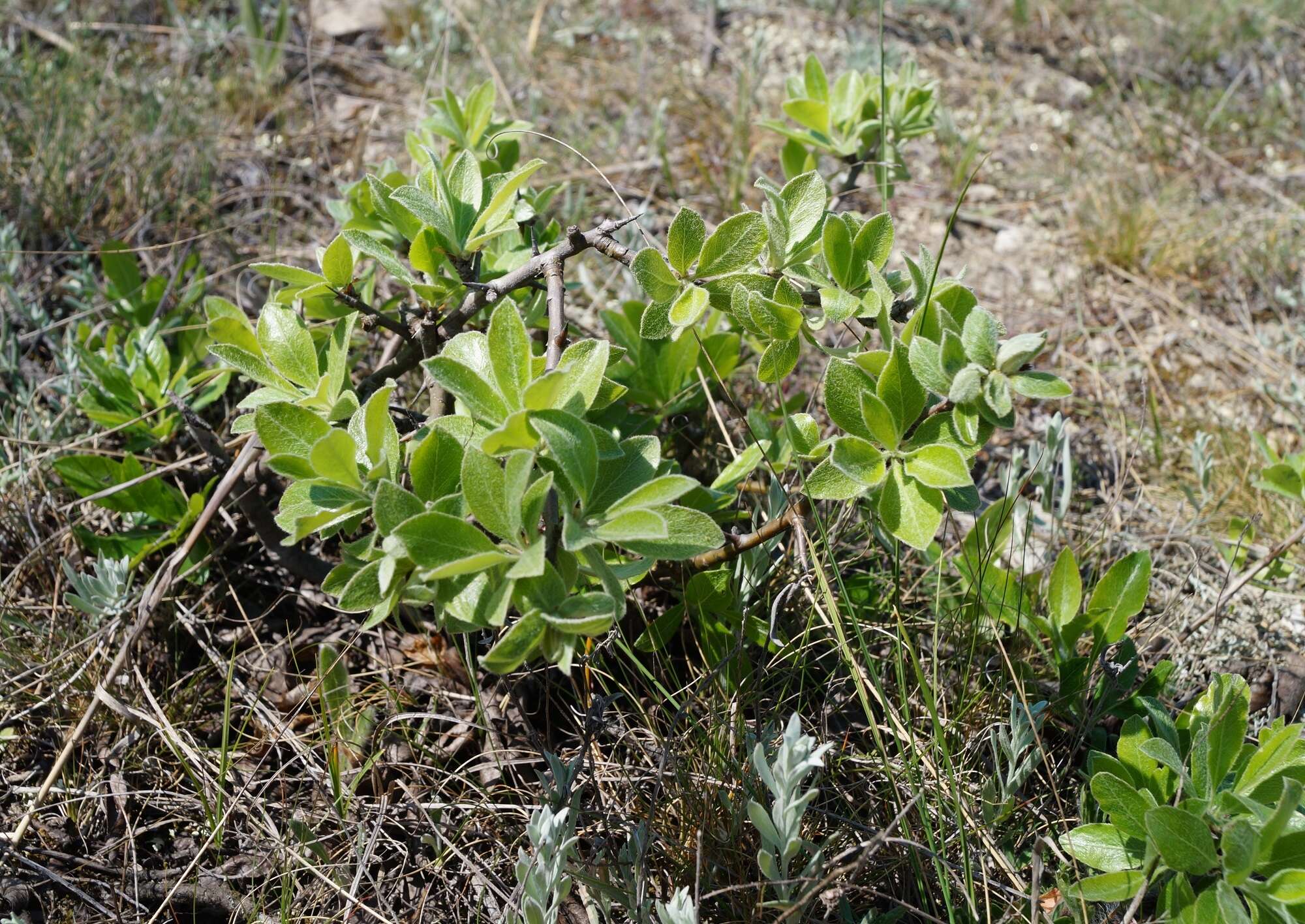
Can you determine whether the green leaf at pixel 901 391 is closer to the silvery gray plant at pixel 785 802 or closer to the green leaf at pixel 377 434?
the silvery gray plant at pixel 785 802

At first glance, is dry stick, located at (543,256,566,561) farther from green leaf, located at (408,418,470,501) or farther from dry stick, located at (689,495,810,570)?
dry stick, located at (689,495,810,570)

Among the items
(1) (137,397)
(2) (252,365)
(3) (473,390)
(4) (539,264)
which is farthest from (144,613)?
(4) (539,264)

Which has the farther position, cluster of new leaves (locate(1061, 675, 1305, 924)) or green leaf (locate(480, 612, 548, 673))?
cluster of new leaves (locate(1061, 675, 1305, 924))

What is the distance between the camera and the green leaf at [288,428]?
4.93 ft

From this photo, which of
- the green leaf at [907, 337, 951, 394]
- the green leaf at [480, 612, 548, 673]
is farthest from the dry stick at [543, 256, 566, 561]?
the green leaf at [907, 337, 951, 394]

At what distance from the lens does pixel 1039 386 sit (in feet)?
4.66

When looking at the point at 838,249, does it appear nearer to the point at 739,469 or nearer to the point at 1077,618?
the point at 739,469

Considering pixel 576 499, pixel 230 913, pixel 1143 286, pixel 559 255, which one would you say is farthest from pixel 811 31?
pixel 230 913

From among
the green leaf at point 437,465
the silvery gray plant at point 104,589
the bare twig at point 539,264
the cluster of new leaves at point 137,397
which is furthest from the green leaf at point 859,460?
the silvery gray plant at point 104,589

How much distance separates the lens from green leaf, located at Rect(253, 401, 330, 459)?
150cm

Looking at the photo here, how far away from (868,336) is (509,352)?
0.65 meters

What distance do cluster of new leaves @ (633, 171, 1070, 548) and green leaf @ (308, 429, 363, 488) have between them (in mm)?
542

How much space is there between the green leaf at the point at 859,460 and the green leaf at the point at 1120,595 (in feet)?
2.41

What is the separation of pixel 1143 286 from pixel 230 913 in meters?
3.28
